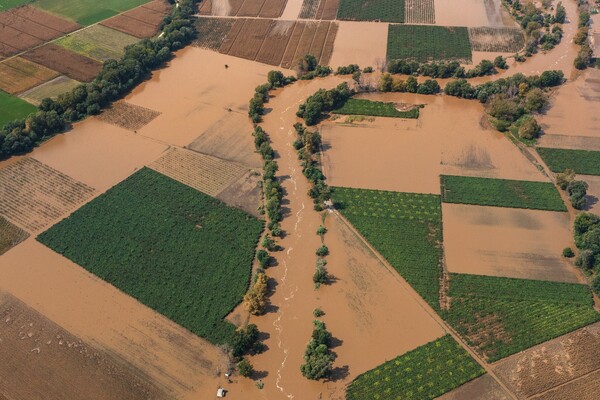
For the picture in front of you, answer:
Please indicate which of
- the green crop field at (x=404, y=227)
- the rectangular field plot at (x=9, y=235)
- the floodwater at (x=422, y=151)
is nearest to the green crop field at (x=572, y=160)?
the floodwater at (x=422, y=151)

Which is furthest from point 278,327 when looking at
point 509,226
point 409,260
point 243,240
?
point 509,226

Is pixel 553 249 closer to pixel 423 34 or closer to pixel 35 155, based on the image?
pixel 423 34

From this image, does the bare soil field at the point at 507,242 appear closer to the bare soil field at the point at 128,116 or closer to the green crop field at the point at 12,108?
the bare soil field at the point at 128,116

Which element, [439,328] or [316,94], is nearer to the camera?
[439,328]

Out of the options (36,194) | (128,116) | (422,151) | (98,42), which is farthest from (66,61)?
(422,151)

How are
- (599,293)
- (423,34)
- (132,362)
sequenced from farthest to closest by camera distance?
(423,34) < (599,293) < (132,362)

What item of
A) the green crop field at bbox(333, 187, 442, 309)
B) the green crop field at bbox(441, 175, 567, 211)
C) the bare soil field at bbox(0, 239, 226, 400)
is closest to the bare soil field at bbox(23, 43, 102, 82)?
the bare soil field at bbox(0, 239, 226, 400)

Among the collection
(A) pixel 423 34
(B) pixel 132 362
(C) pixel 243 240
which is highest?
(A) pixel 423 34

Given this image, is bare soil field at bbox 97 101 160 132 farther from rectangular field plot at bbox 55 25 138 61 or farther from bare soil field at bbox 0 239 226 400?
bare soil field at bbox 0 239 226 400
